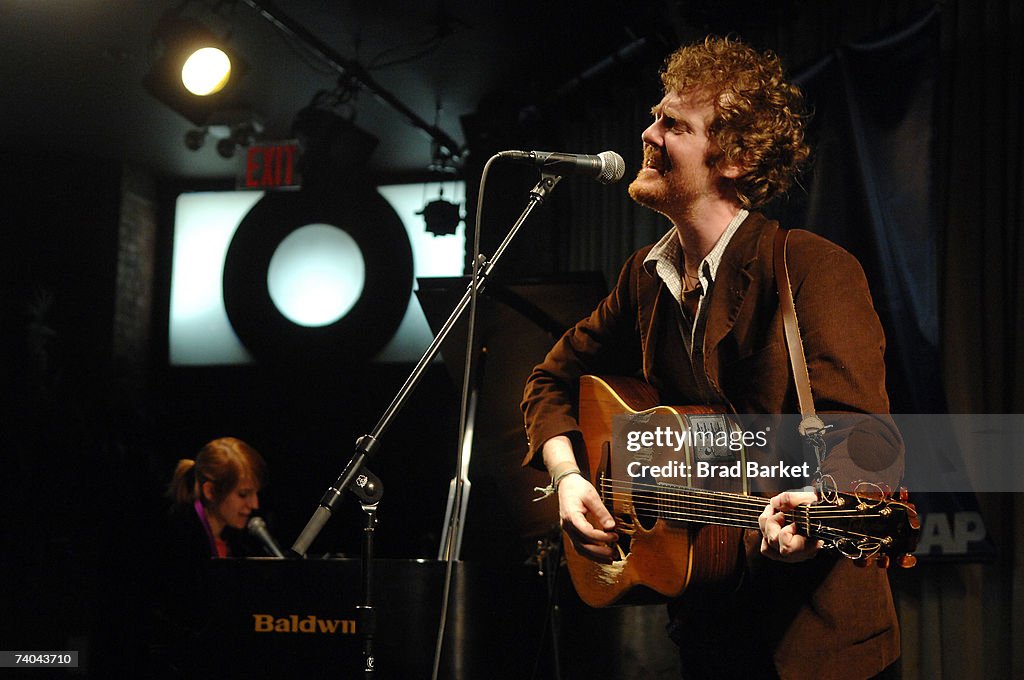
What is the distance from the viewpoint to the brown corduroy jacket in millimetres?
1906

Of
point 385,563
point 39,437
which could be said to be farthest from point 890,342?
point 39,437

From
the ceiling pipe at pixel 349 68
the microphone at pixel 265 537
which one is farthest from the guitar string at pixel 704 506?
the ceiling pipe at pixel 349 68

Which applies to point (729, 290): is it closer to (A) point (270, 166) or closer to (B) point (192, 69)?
(B) point (192, 69)

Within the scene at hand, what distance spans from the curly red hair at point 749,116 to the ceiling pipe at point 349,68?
334 centimetres

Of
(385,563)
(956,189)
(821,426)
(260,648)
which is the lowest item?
(260,648)

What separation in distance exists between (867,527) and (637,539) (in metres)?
0.64

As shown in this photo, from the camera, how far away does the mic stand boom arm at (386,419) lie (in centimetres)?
210

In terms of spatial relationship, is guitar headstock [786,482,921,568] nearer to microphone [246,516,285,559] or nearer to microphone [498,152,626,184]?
microphone [498,152,626,184]

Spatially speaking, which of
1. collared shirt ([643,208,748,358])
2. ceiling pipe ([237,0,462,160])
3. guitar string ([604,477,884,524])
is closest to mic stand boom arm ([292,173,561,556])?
collared shirt ([643,208,748,358])

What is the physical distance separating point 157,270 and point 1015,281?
6.67 m

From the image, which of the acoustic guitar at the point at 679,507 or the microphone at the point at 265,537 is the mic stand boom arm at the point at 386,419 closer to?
the acoustic guitar at the point at 679,507

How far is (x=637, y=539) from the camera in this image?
2.29 meters

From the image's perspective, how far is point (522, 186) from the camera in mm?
5094

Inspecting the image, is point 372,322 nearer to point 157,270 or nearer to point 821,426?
point 157,270
